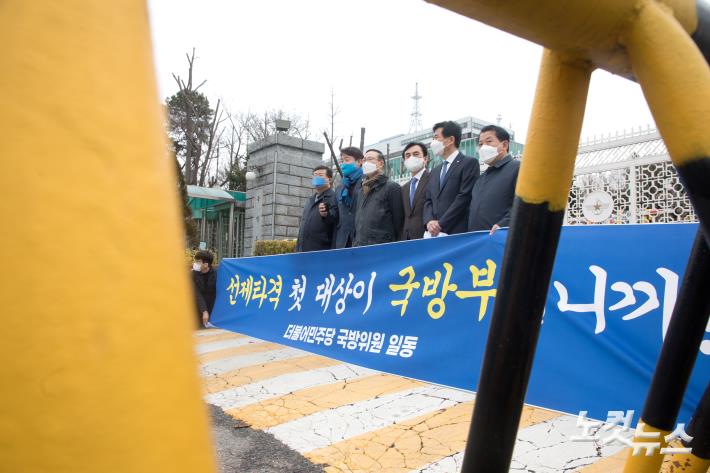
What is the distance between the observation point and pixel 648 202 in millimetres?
6527

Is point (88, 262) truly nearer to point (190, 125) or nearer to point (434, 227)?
point (434, 227)

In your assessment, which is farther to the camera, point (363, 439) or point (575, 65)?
point (363, 439)

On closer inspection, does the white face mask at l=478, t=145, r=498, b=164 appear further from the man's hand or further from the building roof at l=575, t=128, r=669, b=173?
the building roof at l=575, t=128, r=669, b=173

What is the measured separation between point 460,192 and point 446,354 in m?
1.35

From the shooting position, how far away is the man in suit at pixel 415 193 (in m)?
4.01

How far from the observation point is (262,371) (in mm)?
3291

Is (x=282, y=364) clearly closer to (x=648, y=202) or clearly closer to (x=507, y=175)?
(x=507, y=175)

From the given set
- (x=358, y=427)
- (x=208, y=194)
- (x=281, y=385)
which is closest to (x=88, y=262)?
(x=358, y=427)

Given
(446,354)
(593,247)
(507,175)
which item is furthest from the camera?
(507,175)

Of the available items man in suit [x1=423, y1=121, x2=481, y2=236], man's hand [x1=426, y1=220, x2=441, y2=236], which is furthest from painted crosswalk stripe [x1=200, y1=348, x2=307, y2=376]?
man in suit [x1=423, y1=121, x2=481, y2=236]

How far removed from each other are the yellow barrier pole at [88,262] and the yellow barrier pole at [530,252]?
0.50 meters

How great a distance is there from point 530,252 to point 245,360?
3339mm

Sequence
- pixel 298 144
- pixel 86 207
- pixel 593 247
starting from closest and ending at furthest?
pixel 86 207
pixel 593 247
pixel 298 144

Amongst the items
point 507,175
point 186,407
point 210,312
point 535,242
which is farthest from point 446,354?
point 210,312
